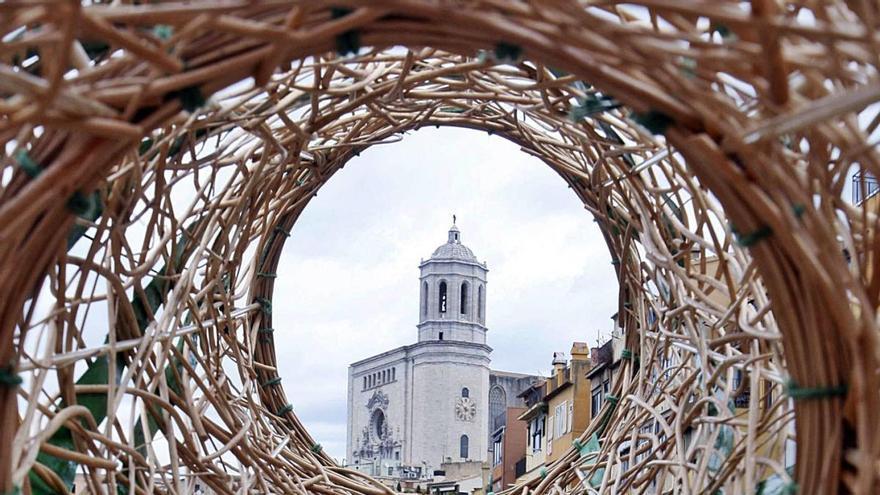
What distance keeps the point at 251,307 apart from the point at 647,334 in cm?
106

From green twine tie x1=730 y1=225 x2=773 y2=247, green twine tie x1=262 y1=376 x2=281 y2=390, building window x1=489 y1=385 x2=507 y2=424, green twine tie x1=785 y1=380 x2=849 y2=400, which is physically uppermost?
building window x1=489 y1=385 x2=507 y2=424

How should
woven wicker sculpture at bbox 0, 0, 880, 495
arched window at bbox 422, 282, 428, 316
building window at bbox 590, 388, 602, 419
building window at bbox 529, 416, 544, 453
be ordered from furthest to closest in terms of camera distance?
arched window at bbox 422, 282, 428, 316
building window at bbox 529, 416, 544, 453
building window at bbox 590, 388, 602, 419
woven wicker sculpture at bbox 0, 0, 880, 495

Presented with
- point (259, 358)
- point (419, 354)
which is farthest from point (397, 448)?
point (259, 358)

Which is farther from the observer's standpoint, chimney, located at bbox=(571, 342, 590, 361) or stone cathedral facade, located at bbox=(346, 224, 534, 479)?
stone cathedral facade, located at bbox=(346, 224, 534, 479)

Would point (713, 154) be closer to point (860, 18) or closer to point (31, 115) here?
point (860, 18)

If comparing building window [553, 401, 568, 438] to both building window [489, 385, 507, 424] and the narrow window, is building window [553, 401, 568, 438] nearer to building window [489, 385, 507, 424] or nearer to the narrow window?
the narrow window

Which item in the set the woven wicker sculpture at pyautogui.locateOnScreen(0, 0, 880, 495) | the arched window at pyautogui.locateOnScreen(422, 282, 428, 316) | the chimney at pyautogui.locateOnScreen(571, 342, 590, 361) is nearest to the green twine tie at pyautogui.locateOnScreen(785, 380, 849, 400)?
the woven wicker sculpture at pyautogui.locateOnScreen(0, 0, 880, 495)

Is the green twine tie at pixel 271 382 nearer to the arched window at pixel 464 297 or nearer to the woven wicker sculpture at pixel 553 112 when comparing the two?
→ the woven wicker sculpture at pixel 553 112

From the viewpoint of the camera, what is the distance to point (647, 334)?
2959 mm

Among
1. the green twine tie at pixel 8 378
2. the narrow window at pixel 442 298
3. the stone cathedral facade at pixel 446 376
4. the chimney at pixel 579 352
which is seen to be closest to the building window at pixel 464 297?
the stone cathedral facade at pixel 446 376

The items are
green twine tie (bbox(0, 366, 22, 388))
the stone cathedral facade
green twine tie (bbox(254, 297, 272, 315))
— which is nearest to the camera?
green twine tie (bbox(0, 366, 22, 388))

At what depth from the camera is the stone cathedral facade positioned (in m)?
56.8

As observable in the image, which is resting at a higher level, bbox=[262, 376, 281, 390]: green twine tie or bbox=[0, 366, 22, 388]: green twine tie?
bbox=[262, 376, 281, 390]: green twine tie

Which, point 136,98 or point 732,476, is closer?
point 136,98
